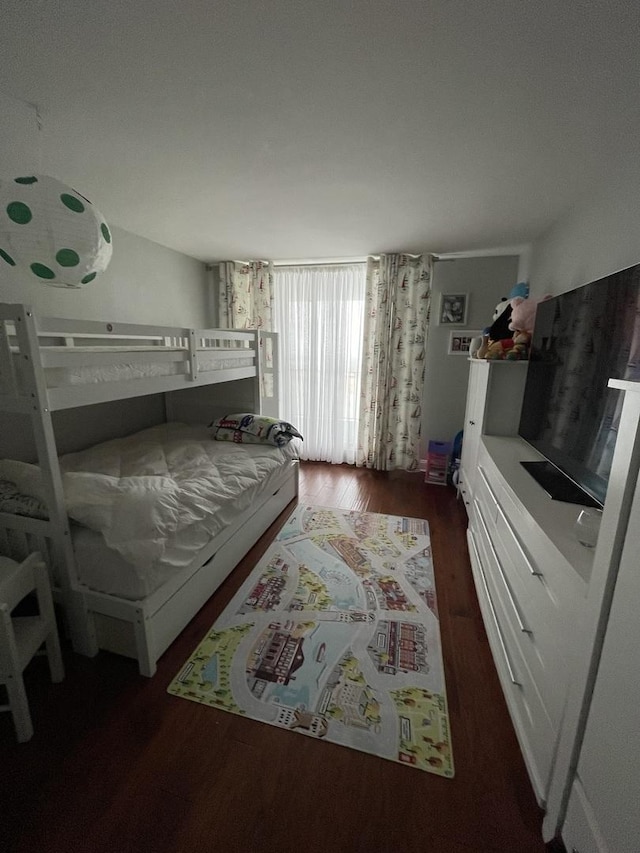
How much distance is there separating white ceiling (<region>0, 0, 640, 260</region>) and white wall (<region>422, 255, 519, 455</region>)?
3.56ft

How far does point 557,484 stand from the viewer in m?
1.49

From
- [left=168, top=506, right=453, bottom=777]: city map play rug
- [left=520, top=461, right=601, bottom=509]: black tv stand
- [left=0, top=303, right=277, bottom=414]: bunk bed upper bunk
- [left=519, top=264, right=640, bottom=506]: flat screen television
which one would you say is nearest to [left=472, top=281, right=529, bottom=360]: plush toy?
[left=519, top=264, right=640, bottom=506]: flat screen television

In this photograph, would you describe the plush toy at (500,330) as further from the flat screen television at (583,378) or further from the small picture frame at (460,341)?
the small picture frame at (460,341)

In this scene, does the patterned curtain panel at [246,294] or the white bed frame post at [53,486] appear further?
the patterned curtain panel at [246,294]

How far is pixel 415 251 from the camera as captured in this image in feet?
10.7

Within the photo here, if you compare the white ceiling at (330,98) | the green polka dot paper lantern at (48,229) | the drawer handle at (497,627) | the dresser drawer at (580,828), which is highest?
the white ceiling at (330,98)

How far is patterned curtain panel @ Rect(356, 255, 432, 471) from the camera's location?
Result: 3387 millimetres

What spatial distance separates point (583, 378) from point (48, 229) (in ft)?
6.80

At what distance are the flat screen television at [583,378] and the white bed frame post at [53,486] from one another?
199 centimetres

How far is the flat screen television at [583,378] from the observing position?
1.18m

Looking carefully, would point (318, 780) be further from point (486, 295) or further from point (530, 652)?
point (486, 295)

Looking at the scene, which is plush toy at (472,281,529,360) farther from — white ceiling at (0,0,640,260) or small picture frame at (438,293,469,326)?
small picture frame at (438,293,469,326)

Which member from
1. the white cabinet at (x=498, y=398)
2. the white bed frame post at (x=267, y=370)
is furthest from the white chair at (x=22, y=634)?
the white cabinet at (x=498, y=398)

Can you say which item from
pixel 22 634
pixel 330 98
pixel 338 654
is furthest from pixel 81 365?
pixel 338 654
